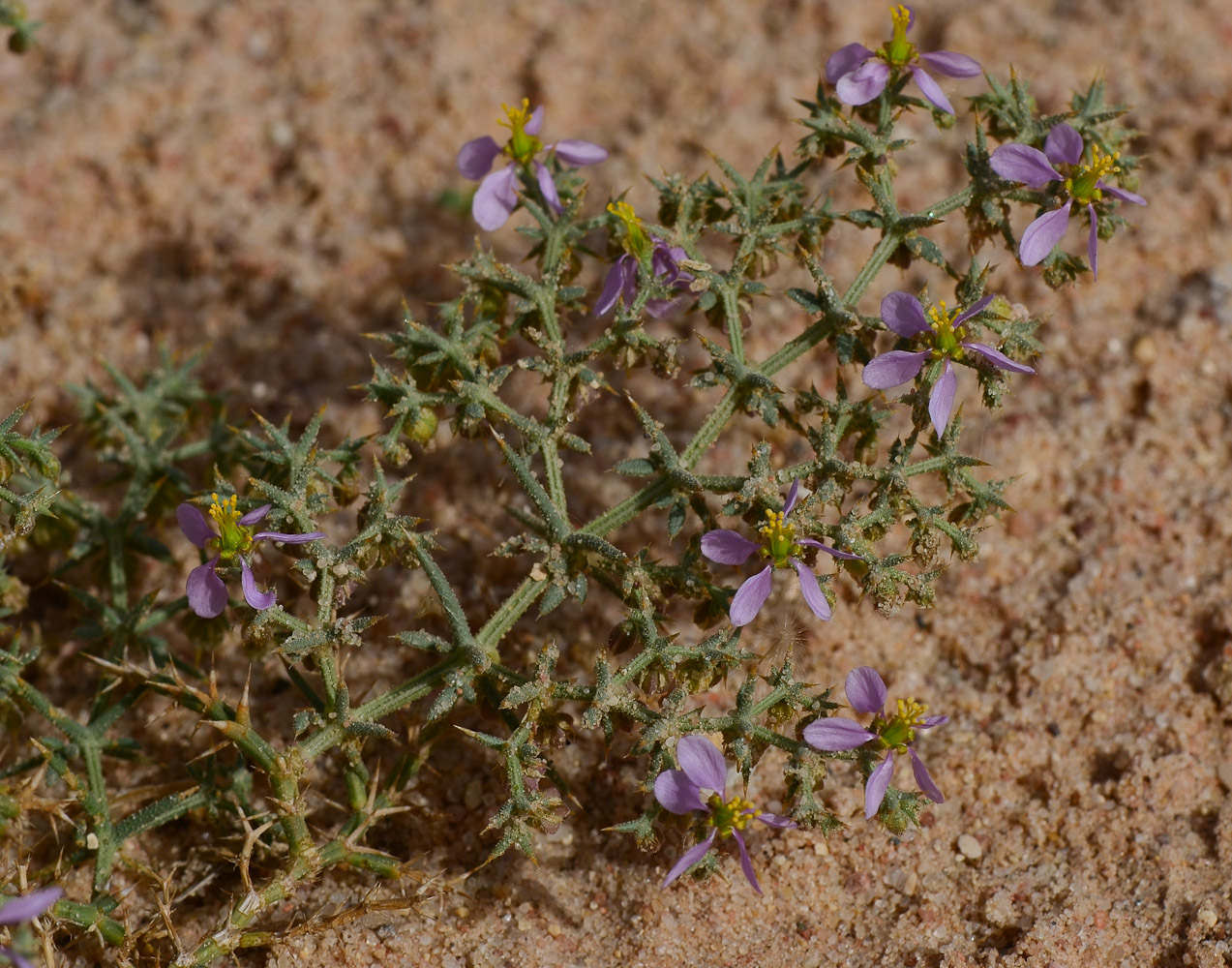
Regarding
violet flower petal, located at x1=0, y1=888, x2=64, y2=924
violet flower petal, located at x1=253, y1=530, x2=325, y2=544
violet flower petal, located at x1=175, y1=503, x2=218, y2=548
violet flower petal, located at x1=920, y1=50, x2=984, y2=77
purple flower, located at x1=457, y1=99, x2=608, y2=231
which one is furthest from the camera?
purple flower, located at x1=457, y1=99, x2=608, y2=231

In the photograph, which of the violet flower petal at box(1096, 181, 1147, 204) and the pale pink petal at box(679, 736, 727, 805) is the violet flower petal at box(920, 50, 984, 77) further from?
the pale pink petal at box(679, 736, 727, 805)

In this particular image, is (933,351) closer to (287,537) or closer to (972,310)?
(972,310)

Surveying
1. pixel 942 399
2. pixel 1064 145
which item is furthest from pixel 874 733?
pixel 1064 145

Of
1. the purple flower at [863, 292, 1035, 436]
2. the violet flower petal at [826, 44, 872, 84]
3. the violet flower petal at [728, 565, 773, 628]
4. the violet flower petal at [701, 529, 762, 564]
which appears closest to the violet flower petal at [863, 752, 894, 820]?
the violet flower petal at [728, 565, 773, 628]

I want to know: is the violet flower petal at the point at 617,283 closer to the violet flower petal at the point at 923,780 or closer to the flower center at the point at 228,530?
the flower center at the point at 228,530

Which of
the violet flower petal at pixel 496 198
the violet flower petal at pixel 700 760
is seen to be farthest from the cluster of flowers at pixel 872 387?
the violet flower petal at pixel 496 198

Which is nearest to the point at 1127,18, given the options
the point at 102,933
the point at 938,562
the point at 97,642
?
the point at 938,562
